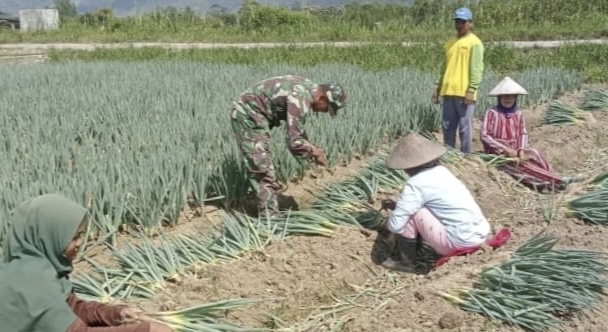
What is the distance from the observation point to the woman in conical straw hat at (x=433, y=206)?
384 centimetres

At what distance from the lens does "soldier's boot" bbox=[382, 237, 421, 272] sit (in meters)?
4.00

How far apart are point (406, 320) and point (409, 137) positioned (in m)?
1.10

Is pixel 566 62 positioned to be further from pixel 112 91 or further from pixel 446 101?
pixel 112 91

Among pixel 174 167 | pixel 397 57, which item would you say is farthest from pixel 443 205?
pixel 397 57

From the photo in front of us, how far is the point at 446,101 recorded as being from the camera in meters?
6.46

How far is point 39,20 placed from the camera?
26406mm

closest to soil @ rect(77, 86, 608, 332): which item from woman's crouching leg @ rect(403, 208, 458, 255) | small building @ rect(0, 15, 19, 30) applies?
woman's crouching leg @ rect(403, 208, 458, 255)

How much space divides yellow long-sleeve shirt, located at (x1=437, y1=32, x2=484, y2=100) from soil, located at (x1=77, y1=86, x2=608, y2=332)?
4.71 ft

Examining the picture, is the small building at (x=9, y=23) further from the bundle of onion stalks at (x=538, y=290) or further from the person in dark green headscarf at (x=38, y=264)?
the person in dark green headscarf at (x=38, y=264)

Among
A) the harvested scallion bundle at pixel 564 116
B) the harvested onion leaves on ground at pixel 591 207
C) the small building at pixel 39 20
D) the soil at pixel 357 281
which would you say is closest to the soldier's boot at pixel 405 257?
the soil at pixel 357 281

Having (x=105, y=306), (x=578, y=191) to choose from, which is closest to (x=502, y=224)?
(x=578, y=191)

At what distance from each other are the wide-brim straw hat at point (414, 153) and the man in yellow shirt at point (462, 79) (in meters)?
2.46

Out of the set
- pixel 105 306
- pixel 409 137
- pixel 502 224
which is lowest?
pixel 502 224

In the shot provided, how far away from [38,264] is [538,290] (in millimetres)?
2059
